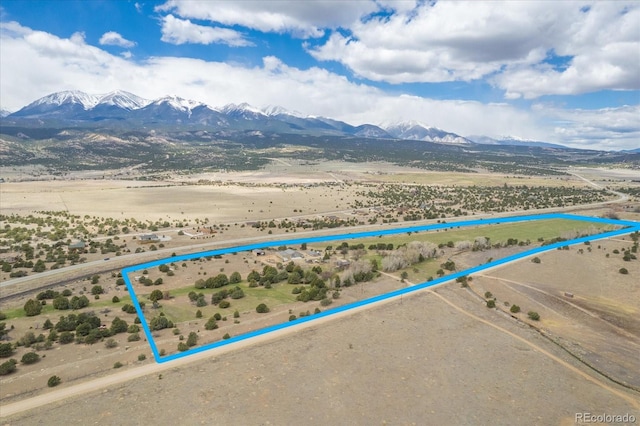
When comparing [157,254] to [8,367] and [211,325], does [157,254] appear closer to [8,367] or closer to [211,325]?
[211,325]

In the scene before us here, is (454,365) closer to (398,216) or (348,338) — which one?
(348,338)

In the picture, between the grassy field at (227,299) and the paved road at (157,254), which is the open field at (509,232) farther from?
the grassy field at (227,299)

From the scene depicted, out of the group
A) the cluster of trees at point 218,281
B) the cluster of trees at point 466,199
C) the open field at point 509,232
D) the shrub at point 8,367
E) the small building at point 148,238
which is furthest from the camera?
the cluster of trees at point 466,199

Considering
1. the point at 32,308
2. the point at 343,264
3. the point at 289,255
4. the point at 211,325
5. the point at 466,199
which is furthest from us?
the point at 466,199

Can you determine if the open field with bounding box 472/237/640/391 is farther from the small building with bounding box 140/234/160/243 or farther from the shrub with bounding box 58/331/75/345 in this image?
the small building with bounding box 140/234/160/243

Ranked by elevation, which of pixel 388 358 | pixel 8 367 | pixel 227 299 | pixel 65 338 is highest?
pixel 388 358

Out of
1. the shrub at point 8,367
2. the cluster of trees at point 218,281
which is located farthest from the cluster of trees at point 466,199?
the shrub at point 8,367

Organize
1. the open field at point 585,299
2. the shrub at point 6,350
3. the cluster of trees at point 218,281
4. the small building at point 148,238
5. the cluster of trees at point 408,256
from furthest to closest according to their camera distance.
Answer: the small building at point 148,238, the cluster of trees at point 408,256, the cluster of trees at point 218,281, the open field at point 585,299, the shrub at point 6,350

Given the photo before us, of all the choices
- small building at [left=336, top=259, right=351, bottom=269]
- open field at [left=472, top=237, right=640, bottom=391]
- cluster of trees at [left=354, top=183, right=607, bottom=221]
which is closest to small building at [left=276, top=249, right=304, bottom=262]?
small building at [left=336, top=259, right=351, bottom=269]

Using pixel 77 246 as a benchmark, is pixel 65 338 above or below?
above

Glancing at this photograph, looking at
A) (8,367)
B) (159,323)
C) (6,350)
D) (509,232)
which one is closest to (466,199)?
(509,232)

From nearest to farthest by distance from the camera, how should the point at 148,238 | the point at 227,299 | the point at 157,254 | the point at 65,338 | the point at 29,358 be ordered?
the point at 29,358
the point at 65,338
the point at 227,299
the point at 157,254
the point at 148,238
